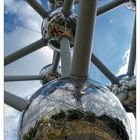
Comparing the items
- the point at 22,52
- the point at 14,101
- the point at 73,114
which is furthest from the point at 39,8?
the point at 73,114

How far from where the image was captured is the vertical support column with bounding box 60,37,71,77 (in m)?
4.81

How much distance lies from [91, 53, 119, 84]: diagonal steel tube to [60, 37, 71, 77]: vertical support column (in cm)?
128

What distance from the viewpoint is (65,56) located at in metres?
5.16

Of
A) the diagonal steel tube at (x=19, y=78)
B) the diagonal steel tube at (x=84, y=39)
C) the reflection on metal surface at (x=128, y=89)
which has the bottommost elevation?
the reflection on metal surface at (x=128, y=89)

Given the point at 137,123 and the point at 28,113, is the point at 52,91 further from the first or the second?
the point at 137,123

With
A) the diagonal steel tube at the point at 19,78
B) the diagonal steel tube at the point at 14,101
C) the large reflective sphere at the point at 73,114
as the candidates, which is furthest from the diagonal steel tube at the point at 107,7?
the large reflective sphere at the point at 73,114

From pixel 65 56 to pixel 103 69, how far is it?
90.7 inches

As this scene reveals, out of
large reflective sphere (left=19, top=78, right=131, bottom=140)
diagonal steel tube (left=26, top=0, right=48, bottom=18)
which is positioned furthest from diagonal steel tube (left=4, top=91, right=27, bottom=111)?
diagonal steel tube (left=26, top=0, right=48, bottom=18)

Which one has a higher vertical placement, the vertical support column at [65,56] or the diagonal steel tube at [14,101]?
the vertical support column at [65,56]

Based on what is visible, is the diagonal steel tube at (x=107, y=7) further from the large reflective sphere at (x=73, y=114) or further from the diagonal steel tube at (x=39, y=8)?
the large reflective sphere at (x=73, y=114)

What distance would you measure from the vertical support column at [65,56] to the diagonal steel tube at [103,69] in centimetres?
128

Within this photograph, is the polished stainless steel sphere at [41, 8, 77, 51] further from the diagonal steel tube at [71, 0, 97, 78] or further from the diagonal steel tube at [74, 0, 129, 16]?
the diagonal steel tube at [71, 0, 97, 78]

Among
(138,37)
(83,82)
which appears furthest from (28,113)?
(138,37)

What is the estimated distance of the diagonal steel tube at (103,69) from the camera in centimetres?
722
